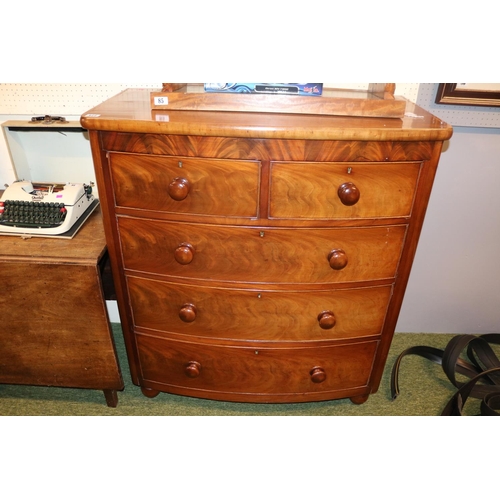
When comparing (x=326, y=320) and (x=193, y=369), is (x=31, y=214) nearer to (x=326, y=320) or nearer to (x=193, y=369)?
(x=193, y=369)

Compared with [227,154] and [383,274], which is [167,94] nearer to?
[227,154]

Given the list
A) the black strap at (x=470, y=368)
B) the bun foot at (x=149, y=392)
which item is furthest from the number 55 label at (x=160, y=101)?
the black strap at (x=470, y=368)

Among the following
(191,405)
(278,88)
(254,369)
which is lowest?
(191,405)

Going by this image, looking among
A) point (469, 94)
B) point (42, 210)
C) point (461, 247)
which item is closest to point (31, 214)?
point (42, 210)

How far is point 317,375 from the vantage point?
1.62 meters

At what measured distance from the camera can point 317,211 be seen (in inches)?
51.2

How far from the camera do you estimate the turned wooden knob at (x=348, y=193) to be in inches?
48.8

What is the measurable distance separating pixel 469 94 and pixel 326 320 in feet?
3.66

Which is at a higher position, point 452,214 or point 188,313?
point 452,214

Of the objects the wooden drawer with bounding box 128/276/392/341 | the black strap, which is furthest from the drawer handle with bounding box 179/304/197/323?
the black strap

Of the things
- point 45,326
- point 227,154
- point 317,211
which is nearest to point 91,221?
point 45,326

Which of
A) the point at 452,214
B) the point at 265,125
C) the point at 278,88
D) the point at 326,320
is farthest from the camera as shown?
the point at 452,214

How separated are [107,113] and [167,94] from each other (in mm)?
197

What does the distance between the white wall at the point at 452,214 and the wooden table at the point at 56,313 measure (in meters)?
0.54
